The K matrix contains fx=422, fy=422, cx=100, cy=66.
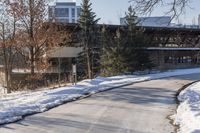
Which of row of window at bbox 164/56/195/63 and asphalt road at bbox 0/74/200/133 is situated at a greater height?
row of window at bbox 164/56/195/63

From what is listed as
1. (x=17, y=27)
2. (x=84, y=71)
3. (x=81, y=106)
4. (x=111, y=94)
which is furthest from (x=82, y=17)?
(x=81, y=106)

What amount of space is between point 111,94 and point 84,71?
90.8ft

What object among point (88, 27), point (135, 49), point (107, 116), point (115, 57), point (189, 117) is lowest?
point (107, 116)

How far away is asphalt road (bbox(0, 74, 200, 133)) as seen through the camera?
12.6 meters

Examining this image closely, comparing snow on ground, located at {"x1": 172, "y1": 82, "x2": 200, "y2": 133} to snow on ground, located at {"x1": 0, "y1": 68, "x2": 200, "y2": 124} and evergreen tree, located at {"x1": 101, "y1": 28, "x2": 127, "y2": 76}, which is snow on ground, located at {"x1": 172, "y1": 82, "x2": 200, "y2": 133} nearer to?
snow on ground, located at {"x1": 0, "y1": 68, "x2": 200, "y2": 124}

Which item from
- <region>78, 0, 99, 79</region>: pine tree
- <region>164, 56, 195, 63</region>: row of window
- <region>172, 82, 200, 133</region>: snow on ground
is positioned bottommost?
<region>172, 82, 200, 133</region>: snow on ground

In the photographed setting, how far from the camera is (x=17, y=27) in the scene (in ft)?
115

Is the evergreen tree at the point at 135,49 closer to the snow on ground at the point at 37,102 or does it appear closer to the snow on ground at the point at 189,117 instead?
the snow on ground at the point at 37,102

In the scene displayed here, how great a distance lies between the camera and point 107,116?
15.0 metres

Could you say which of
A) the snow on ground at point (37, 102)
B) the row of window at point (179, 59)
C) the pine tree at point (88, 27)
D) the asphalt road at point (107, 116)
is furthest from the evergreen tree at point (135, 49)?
the row of window at point (179, 59)

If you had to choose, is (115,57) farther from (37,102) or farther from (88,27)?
(37,102)

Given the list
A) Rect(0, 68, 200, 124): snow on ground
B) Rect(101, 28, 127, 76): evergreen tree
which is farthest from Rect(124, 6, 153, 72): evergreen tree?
Rect(0, 68, 200, 124): snow on ground

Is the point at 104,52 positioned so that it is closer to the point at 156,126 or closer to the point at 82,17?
the point at 82,17

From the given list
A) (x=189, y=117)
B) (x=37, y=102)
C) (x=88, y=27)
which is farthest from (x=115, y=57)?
(x=189, y=117)
